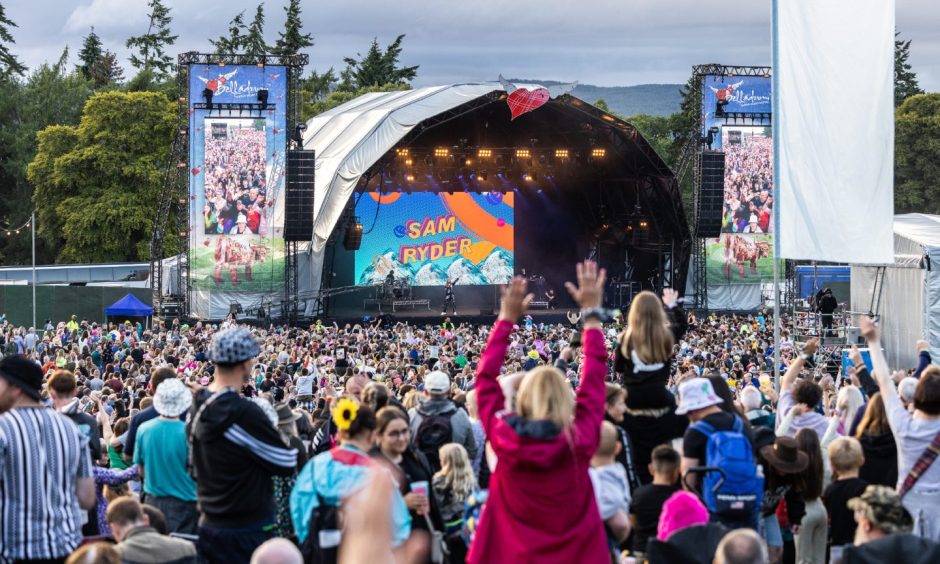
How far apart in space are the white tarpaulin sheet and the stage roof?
72.8 ft

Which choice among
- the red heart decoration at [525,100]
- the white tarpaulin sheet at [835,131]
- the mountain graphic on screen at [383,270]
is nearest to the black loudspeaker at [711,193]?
the red heart decoration at [525,100]

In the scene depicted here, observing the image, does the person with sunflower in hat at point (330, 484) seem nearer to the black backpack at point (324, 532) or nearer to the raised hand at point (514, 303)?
the black backpack at point (324, 532)

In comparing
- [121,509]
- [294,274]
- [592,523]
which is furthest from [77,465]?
[294,274]

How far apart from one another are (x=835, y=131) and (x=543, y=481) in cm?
458

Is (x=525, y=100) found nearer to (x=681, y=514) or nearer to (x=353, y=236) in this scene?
(x=353, y=236)

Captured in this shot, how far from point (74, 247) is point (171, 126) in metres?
6.25

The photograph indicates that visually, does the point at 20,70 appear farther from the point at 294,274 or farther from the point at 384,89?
the point at 294,274

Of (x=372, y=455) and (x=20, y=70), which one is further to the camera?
(x=20, y=70)

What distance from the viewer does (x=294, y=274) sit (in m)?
29.3

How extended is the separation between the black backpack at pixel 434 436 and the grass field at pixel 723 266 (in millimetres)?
27239

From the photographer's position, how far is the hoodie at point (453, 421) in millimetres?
6363

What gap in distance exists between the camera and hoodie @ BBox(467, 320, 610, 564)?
153 inches

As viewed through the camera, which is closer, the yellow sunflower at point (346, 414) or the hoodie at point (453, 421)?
the yellow sunflower at point (346, 414)

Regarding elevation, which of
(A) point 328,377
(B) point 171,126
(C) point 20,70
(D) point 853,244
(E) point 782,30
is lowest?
(A) point 328,377
